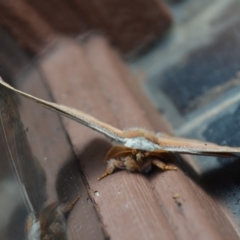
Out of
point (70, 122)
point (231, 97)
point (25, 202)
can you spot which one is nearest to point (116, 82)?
point (70, 122)

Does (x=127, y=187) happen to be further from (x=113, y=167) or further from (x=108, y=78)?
(x=108, y=78)

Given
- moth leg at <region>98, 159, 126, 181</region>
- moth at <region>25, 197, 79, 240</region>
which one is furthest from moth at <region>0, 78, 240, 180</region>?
moth at <region>25, 197, 79, 240</region>

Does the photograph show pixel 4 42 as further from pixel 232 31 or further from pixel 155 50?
pixel 232 31

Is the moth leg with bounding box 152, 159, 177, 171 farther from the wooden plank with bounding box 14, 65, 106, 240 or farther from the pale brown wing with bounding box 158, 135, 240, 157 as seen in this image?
the wooden plank with bounding box 14, 65, 106, 240

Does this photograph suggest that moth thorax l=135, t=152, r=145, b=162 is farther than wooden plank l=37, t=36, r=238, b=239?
Yes

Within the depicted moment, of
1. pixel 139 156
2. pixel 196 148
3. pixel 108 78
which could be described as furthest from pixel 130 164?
pixel 108 78

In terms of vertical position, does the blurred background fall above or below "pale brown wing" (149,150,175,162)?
above

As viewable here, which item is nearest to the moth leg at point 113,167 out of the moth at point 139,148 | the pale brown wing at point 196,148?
the moth at point 139,148
